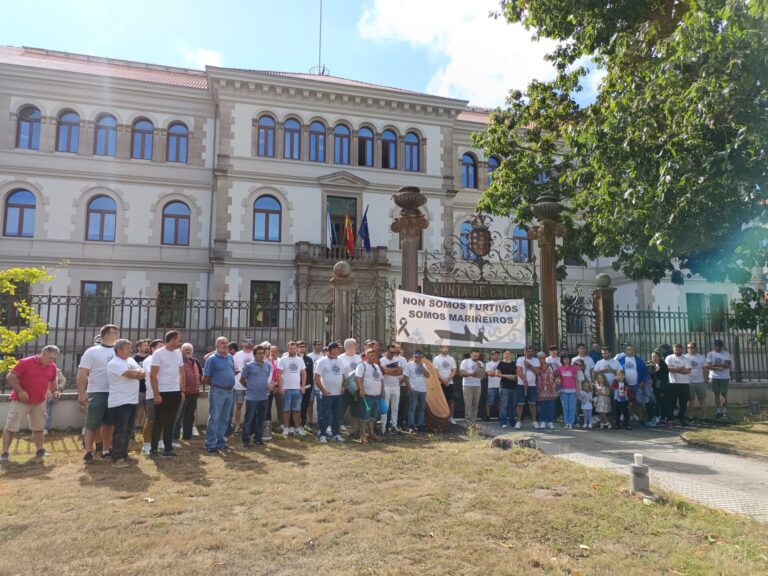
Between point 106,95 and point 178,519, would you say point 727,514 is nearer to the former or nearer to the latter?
point 178,519

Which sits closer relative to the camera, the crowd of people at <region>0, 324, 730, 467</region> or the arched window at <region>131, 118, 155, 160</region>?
the crowd of people at <region>0, 324, 730, 467</region>

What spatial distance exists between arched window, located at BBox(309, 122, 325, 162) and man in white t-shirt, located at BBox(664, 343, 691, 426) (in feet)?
65.9

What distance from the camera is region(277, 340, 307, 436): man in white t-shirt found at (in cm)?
986

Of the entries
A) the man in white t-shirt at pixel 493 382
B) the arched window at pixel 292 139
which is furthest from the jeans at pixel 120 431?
the arched window at pixel 292 139

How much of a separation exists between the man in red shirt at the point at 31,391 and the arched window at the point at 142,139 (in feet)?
67.8

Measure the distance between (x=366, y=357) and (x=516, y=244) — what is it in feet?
77.0

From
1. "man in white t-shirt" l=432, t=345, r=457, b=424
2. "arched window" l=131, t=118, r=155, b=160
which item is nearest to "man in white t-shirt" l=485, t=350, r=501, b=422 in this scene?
"man in white t-shirt" l=432, t=345, r=457, b=424

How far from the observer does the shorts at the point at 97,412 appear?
7790 mm

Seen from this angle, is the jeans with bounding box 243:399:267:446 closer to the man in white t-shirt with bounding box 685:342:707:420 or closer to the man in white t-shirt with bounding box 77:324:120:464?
the man in white t-shirt with bounding box 77:324:120:464

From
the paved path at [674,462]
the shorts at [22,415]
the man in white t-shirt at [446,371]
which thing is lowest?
the paved path at [674,462]

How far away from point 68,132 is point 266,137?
30.1ft

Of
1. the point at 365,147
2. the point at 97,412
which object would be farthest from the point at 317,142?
the point at 97,412

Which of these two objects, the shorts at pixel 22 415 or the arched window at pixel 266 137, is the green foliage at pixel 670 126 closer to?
the shorts at pixel 22 415

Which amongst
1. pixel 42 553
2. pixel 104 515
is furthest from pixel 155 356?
pixel 42 553
